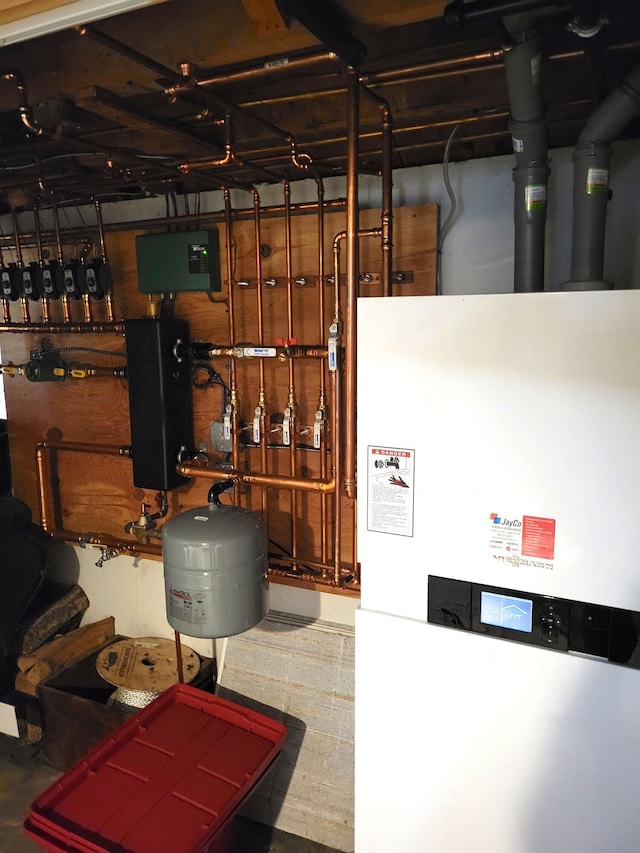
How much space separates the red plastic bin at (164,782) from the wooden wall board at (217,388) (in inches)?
25.7

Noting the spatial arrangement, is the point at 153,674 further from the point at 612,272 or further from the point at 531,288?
the point at 612,272

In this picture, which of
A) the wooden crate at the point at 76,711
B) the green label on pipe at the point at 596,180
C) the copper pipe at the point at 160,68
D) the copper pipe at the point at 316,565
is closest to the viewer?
the copper pipe at the point at 160,68

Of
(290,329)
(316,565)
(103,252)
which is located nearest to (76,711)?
(316,565)

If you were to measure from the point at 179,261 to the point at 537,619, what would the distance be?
1.71 m

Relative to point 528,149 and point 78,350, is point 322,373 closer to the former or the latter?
point 528,149

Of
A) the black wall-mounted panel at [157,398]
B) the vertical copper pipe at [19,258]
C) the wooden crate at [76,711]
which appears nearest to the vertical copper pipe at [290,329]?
the black wall-mounted panel at [157,398]

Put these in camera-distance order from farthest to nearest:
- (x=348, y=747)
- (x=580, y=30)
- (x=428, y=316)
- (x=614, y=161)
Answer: (x=348, y=747)
(x=614, y=161)
(x=428, y=316)
(x=580, y=30)

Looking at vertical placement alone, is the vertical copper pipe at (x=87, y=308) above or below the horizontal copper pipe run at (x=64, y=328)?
above

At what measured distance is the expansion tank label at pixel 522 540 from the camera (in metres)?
1.17

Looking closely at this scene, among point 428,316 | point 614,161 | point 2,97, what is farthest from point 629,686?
point 2,97

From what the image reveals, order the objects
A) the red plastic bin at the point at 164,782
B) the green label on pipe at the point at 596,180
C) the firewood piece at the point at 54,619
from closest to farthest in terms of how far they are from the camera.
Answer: the green label on pipe at the point at 596,180
the red plastic bin at the point at 164,782
the firewood piece at the point at 54,619

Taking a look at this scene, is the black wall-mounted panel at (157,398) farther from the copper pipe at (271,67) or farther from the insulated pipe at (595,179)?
the insulated pipe at (595,179)

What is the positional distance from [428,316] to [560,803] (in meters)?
1.05

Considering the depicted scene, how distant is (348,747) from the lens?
78.6 inches
